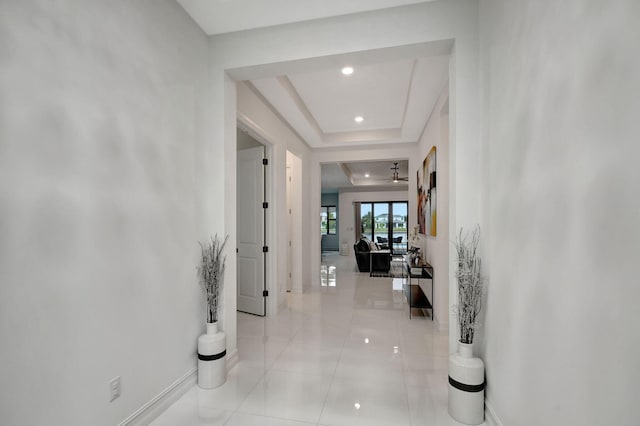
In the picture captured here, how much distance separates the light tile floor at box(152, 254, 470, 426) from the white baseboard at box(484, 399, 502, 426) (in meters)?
0.22

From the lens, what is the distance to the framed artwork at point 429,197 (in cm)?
382

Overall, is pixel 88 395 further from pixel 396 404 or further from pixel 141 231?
pixel 396 404

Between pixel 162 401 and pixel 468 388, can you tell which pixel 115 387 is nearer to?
pixel 162 401

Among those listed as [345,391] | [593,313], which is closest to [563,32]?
[593,313]

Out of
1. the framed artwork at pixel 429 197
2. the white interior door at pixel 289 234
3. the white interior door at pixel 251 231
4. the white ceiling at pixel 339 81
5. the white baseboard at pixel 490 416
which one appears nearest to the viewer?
the white baseboard at pixel 490 416

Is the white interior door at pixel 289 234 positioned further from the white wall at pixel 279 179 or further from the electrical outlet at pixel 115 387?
the electrical outlet at pixel 115 387

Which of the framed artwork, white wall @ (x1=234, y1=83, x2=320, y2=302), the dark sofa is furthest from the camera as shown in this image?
the dark sofa

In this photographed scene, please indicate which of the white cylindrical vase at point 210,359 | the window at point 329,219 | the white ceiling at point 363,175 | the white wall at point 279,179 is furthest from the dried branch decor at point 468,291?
the window at point 329,219

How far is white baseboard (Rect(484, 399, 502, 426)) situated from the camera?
1.78 metres

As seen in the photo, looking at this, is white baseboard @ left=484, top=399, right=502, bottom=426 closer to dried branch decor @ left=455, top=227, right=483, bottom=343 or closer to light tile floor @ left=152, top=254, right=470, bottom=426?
light tile floor @ left=152, top=254, right=470, bottom=426

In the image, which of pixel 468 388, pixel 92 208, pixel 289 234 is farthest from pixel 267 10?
pixel 289 234

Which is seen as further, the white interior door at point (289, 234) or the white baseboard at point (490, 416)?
the white interior door at point (289, 234)

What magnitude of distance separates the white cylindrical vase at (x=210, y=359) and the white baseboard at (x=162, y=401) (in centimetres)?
7

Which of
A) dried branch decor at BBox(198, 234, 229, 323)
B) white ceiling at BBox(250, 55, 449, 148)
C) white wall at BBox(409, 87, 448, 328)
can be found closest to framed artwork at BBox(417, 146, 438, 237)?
white wall at BBox(409, 87, 448, 328)
